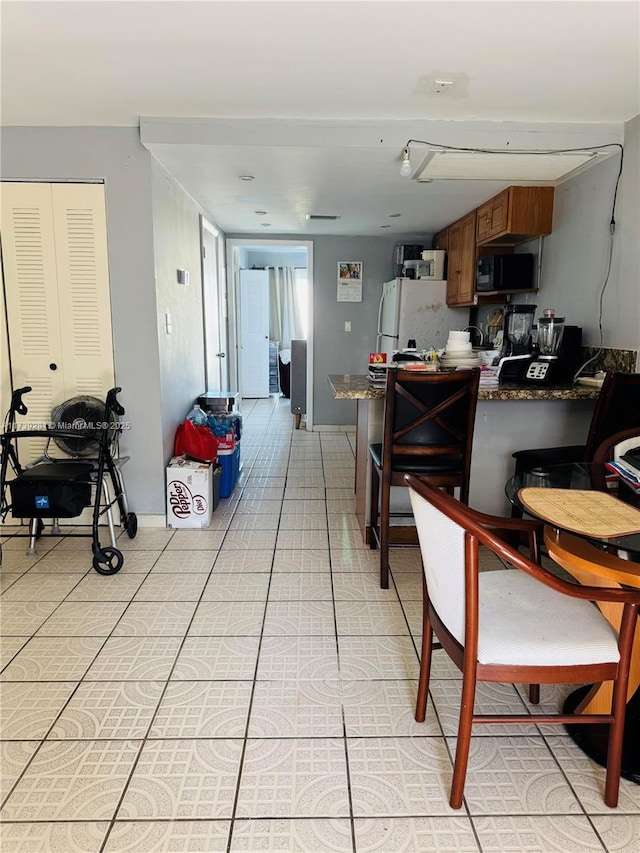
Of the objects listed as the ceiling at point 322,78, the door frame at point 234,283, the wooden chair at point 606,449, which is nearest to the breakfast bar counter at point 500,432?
the wooden chair at point 606,449

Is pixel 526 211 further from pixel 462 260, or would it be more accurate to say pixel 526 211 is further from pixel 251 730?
pixel 251 730

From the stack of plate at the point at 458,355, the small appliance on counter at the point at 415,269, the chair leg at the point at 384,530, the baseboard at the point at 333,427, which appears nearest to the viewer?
the chair leg at the point at 384,530

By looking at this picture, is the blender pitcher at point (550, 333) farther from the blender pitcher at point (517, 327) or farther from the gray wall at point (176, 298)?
the gray wall at point (176, 298)

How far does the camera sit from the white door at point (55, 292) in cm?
299

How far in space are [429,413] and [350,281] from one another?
3.86 meters

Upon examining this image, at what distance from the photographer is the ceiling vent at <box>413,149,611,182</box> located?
2918 mm

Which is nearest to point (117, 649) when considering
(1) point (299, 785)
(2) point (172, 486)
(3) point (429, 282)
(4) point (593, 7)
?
(1) point (299, 785)

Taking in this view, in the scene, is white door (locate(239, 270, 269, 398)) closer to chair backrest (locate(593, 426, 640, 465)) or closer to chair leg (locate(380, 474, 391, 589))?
chair leg (locate(380, 474, 391, 589))

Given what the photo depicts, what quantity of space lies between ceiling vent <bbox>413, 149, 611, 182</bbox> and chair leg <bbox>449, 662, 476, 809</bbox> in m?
2.62

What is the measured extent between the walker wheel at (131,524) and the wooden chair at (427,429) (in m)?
1.49

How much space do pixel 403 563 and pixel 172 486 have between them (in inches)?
57.1

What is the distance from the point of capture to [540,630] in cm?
137

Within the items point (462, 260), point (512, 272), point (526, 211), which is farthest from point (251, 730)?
point (462, 260)

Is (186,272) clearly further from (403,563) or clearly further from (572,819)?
(572,819)
